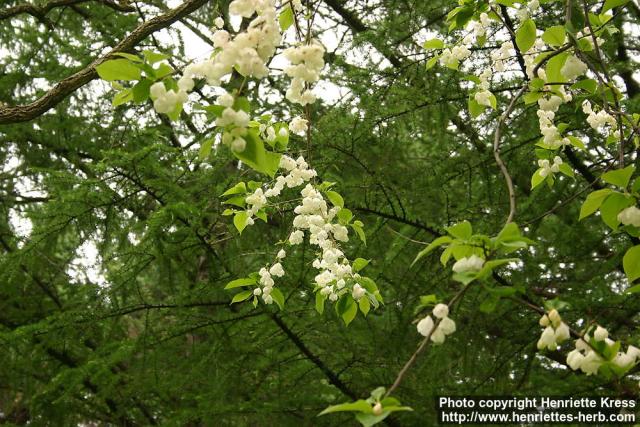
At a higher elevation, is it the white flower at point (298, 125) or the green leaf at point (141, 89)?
the white flower at point (298, 125)

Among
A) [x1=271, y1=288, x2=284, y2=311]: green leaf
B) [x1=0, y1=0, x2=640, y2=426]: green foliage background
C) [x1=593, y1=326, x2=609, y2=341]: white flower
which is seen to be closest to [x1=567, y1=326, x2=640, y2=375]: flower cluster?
[x1=593, y1=326, x2=609, y2=341]: white flower

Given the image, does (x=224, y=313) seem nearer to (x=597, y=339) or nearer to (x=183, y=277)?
(x=183, y=277)

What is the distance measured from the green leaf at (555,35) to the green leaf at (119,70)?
1.13 m

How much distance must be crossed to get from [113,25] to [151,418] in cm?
272

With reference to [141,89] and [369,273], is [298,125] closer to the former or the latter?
[141,89]

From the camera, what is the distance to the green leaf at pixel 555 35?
1741 mm

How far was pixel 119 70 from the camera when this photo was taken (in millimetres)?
1267

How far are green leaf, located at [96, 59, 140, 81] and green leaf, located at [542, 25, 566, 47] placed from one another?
3.70ft

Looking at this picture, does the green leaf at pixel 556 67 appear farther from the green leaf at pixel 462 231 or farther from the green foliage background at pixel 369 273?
the green foliage background at pixel 369 273

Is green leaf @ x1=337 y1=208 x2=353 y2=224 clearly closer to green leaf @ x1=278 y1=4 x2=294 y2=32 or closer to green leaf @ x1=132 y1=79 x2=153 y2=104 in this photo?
green leaf @ x1=278 y1=4 x2=294 y2=32

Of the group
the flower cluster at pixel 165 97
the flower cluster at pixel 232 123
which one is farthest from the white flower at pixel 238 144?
the flower cluster at pixel 165 97

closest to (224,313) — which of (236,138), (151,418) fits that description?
(151,418)

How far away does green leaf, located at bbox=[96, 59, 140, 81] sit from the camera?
1262mm

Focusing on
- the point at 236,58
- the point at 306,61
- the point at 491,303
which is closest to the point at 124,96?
the point at 236,58
